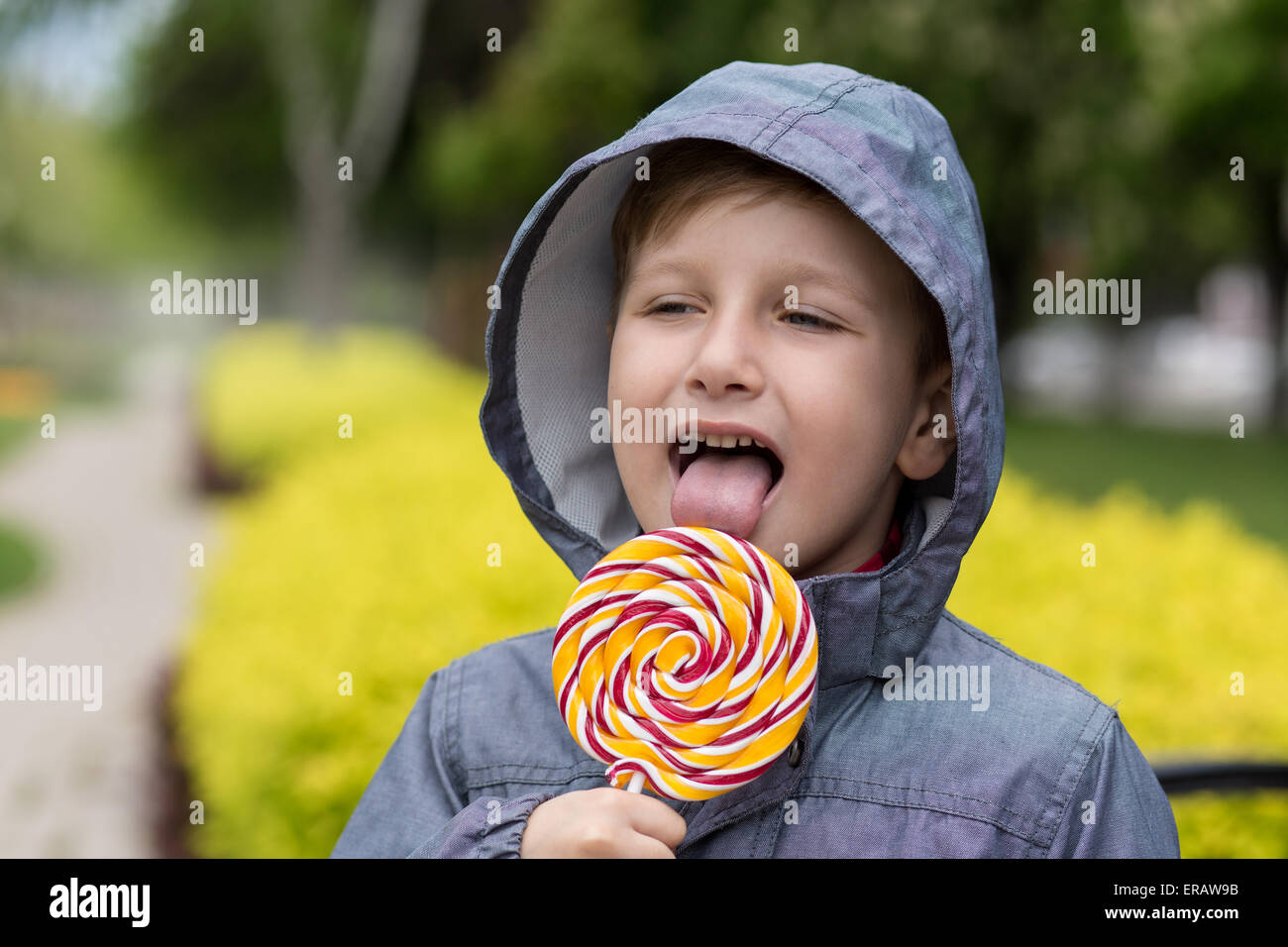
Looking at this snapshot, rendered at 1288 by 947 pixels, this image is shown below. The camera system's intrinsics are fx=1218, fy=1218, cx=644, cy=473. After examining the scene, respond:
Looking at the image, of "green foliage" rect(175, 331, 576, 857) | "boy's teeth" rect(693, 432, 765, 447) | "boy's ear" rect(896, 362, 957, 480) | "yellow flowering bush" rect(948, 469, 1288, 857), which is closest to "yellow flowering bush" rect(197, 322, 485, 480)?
"green foliage" rect(175, 331, 576, 857)

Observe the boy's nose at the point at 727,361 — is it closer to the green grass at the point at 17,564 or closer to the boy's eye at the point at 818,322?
the boy's eye at the point at 818,322

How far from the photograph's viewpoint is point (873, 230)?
1670 millimetres

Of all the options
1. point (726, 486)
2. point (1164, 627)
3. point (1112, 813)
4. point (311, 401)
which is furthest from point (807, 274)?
point (311, 401)

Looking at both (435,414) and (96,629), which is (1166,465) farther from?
(96,629)

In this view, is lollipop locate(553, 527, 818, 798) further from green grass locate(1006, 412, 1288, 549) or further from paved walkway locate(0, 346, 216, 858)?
green grass locate(1006, 412, 1288, 549)

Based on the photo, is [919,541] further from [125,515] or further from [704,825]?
[125,515]

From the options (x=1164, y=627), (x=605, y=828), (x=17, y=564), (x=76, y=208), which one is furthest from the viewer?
(x=76, y=208)

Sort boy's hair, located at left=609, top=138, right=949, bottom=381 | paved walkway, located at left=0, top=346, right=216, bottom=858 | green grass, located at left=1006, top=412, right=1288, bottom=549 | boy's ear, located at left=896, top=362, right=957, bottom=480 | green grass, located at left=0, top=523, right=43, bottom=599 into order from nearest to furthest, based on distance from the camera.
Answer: boy's hair, located at left=609, top=138, right=949, bottom=381
boy's ear, located at left=896, top=362, right=957, bottom=480
paved walkway, located at left=0, top=346, right=216, bottom=858
green grass, located at left=0, top=523, right=43, bottom=599
green grass, located at left=1006, top=412, right=1288, bottom=549

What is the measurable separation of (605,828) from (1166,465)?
12351mm

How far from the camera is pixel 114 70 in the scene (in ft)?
71.7

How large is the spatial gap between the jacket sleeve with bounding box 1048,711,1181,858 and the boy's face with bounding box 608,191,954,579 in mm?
474

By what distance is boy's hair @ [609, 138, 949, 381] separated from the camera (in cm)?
169

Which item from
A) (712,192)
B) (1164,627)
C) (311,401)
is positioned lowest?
(1164,627)

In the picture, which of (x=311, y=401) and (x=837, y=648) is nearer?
(x=837, y=648)
